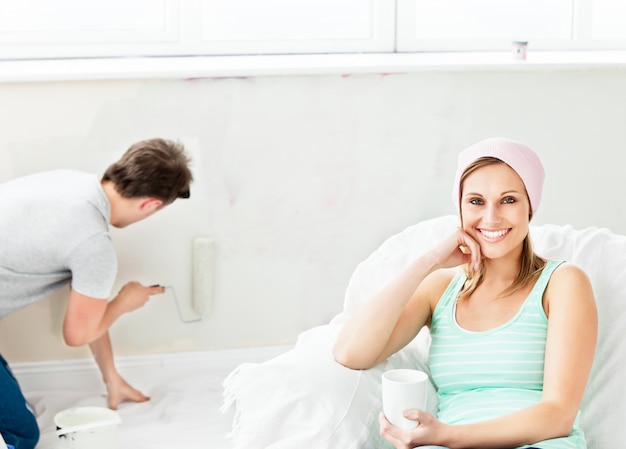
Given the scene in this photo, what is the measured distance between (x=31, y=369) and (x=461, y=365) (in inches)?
65.6

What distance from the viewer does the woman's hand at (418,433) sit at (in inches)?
62.5

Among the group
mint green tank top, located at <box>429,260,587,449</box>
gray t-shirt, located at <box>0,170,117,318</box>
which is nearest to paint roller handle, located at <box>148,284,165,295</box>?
gray t-shirt, located at <box>0,170,117,318</box>

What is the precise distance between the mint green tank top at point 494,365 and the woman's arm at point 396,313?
71 mm

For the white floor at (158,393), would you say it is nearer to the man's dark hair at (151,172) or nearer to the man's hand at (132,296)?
the man's hand at (132,296)

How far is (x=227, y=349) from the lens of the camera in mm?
3133

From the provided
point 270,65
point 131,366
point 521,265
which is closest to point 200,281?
point 131,366

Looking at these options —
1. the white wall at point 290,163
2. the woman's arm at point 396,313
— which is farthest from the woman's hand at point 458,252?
the white wall at point 290,163

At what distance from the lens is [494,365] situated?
179cm

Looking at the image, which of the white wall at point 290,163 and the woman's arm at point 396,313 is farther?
the white wall at point 290,163

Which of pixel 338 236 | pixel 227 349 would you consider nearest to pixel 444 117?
pixel 338 236

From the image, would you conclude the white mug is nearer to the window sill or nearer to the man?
the man

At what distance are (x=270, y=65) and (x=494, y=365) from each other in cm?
149

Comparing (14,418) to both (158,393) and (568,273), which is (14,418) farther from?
(568,273)

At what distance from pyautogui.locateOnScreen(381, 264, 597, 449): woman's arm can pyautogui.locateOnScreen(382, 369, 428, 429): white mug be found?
0.08 ft
